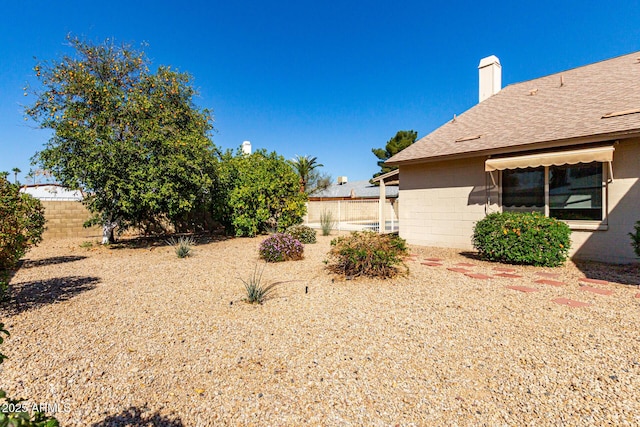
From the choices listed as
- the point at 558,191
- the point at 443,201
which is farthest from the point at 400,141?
the point at 558,191

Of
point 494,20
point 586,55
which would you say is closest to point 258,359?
point 494,20

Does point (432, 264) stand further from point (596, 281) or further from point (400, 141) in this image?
point (400, 141)

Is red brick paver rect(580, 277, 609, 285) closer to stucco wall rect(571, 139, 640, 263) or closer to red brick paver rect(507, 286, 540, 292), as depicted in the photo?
red brick paver rect(507, 286, 540, 292)

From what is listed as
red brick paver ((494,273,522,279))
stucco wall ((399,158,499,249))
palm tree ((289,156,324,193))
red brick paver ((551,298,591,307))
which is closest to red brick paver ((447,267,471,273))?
red brick paver ((494,273,522,279))

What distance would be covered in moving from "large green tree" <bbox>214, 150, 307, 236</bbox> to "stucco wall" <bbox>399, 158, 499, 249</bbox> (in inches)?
201

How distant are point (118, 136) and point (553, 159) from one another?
13105 mm

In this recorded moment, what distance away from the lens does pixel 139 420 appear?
7.55 ft

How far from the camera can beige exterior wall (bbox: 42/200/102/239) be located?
1352 cm

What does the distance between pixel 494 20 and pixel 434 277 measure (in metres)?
12.6

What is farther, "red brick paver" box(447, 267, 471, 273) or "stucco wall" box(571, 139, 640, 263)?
"stucco wall" box(571, 139, 640, 263)

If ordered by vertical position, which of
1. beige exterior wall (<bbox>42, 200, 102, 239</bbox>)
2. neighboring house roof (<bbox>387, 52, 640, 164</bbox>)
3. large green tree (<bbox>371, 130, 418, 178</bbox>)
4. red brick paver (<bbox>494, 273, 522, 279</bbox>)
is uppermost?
large green tree (<bbox>371, 130, 418, 178</bbox>)

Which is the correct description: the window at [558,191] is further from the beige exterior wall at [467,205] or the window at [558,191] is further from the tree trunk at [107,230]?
the tree trunk at [107,230]

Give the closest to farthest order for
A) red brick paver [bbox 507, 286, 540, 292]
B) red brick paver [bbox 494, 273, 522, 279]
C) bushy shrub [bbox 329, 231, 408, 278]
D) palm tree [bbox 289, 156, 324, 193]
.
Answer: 1. red brick paver [bbox 507, 286, 540, 292]
2. bushy shrub [bbox 329, 231, 408, 278]
3. red brick paver [bbox 494, 273, 522, 279]
4. palm tree [bbox 289, 156, 324, 193]

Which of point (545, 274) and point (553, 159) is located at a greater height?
point (553, 159)
